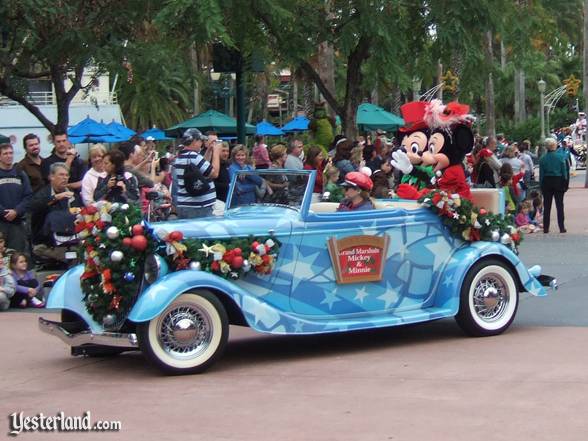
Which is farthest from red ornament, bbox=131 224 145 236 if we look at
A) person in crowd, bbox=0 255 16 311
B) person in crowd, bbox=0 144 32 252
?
person in crowd, bbox=0 144 32 252

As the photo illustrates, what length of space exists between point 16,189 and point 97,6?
15.9ft

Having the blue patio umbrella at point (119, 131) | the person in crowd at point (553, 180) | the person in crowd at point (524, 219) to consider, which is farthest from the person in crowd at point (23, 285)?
the blue patio umbrella at point (119, 131)

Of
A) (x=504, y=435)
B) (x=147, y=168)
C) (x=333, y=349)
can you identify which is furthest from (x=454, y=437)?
(x=147, y=168)

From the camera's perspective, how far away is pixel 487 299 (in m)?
9.44

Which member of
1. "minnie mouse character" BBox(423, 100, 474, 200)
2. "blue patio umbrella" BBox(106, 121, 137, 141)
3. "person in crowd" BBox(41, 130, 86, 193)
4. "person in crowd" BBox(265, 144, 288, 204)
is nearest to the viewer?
"person in crowd" BBox(265, 144, 288, 204)

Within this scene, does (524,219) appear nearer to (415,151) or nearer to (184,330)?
(415,151)

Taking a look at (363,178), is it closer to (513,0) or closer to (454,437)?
(454,437)

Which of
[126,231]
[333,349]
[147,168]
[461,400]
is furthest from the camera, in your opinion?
[147,168]

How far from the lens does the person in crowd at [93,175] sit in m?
12.3

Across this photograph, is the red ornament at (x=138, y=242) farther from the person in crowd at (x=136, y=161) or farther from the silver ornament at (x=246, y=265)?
the person in crowd at (x=136, y=161)

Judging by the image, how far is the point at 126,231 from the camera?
829 cm

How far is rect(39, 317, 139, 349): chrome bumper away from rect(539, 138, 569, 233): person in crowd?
12.3 m

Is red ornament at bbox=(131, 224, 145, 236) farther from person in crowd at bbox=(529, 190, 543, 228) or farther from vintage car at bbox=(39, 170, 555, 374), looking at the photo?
person in crowd at bbox=(529, 190, 543, 228)

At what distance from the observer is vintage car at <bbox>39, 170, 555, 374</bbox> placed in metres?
8.19
